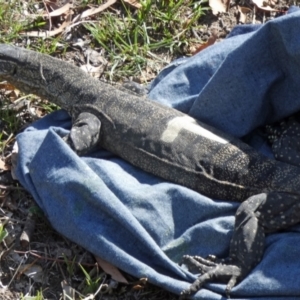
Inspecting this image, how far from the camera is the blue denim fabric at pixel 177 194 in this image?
201 inches

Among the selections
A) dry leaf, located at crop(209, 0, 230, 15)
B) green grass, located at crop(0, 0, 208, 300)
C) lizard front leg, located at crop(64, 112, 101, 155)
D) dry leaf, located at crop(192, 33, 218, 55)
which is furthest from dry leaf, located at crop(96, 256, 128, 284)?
dry leaf, located at crop(209, 0, 230, 15)

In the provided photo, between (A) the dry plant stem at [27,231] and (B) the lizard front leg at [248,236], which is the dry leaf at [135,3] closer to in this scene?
(A) the dry plant stem at [27,231]

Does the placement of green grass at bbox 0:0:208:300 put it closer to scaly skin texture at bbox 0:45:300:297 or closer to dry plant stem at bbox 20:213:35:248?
scaly skin texture at bbox 0:45:300:297

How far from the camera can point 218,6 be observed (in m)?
7.21

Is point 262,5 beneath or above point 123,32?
above

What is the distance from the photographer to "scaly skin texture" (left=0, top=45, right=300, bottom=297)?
17.0ft

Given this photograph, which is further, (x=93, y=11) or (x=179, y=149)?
(x=93, y=11)

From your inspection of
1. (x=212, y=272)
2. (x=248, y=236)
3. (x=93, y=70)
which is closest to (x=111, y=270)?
(x=212, y=272)

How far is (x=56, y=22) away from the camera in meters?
7.21

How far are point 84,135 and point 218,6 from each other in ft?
6.76

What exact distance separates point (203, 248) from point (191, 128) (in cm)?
92

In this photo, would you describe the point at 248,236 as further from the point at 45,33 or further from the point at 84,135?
the point at 45,33

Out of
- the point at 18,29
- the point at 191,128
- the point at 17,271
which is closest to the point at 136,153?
the point at 191,128

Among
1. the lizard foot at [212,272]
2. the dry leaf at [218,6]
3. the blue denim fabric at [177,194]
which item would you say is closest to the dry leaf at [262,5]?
the dry leaf at [218,6]
